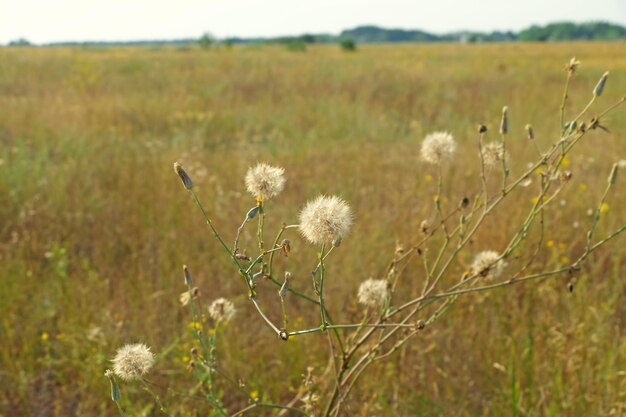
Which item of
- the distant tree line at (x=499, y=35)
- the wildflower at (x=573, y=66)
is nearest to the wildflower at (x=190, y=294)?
the wildflower at (x=573, y=66)

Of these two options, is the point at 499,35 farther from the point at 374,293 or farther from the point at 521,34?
the point at 374,293

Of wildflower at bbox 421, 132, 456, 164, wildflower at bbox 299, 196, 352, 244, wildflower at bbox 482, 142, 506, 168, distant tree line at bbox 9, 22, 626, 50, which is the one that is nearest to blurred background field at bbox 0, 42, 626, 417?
wildflower at bbox 299, 196, 352, 244

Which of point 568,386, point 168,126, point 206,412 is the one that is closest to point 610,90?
point 168,126

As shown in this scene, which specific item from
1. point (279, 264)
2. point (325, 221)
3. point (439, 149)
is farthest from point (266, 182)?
point (279, 264)

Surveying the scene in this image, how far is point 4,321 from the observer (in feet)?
7.64

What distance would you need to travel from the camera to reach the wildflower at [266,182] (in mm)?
1048

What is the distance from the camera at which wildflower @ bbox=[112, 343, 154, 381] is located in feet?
3.44

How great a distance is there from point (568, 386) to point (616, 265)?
1016 millimetres

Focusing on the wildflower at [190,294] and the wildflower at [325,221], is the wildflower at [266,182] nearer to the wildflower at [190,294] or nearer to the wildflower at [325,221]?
the wildflower at [325,221]

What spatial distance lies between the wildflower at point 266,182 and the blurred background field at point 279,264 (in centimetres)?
13

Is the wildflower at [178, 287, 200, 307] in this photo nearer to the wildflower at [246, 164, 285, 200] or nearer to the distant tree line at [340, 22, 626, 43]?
the wildflower at [246, 164, 285, 200]

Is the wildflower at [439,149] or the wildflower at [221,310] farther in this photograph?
the wildflower at [439,149]

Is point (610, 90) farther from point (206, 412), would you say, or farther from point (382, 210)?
point (206, 412)

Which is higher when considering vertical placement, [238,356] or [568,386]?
[238,356]
